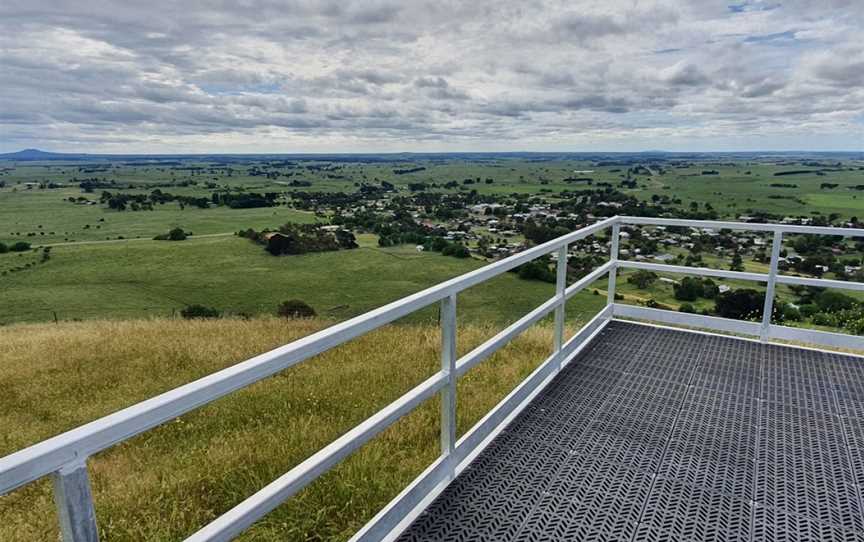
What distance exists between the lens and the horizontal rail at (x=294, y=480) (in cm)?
125

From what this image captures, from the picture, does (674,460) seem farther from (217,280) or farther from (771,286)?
(217,280)

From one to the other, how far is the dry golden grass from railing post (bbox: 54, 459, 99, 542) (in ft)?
5.59

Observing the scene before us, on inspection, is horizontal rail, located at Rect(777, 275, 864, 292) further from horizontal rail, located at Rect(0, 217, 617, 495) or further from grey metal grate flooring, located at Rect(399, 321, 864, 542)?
horizontal rail, located at Rect(0, 217, 617, 495)

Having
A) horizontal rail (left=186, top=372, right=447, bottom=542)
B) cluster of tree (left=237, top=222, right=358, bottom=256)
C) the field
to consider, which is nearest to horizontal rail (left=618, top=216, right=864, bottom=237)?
horizontal rail (left=186, top=372, right=447, bottom=542)

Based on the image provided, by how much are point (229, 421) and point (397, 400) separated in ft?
9.19

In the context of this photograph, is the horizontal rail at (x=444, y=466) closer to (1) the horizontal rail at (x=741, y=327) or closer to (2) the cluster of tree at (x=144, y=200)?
(1) the horizontal rail at (x=741, y=327)

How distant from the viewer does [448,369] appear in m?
2.28

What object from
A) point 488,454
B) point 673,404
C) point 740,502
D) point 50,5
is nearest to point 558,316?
point 673,404

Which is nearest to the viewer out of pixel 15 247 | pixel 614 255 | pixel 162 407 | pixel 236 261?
pixel 162 407

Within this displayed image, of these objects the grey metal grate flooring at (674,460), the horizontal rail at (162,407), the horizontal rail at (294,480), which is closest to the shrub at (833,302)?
the grey metal grate flooring at (674,460)

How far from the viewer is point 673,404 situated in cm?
339

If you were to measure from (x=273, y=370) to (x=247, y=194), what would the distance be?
7998 cm

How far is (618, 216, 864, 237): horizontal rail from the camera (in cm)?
400

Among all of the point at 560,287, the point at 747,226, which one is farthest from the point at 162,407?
the point at 747,226
